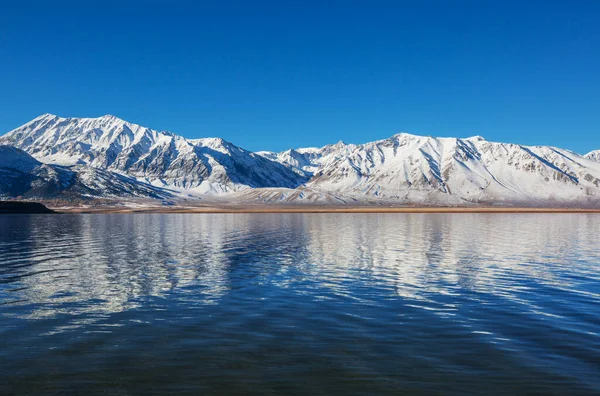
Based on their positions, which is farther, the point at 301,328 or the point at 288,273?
the point at 288,273

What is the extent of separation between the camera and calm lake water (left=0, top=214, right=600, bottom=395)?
15562 mm

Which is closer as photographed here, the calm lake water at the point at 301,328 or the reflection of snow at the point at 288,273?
Answer: the calm lake water at the point at 301,328

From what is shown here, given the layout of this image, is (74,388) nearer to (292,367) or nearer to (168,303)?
(292,367)

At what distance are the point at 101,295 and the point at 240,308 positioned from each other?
10.8 m

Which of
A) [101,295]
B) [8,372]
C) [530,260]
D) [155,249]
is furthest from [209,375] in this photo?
[155,249]

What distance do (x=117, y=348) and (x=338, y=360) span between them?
9.51 metres

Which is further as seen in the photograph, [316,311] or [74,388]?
[316,311]

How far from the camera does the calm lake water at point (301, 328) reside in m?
15.6

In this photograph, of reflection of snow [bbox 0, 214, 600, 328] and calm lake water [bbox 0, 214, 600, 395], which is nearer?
calm lake water [bbox 0, 214, 600, 395]

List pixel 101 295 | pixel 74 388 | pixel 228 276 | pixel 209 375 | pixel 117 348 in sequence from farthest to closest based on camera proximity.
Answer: pixel 228 276 → pixel 101 295 → pixel 117 348 → pixel 209 375 → pixel 74 388

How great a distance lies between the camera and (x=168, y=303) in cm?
2778

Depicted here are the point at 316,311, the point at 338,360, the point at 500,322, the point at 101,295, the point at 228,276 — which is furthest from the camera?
the point at 228,276

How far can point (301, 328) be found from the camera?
2214 centimetres

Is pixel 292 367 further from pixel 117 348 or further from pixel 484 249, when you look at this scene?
pixel 484 249
